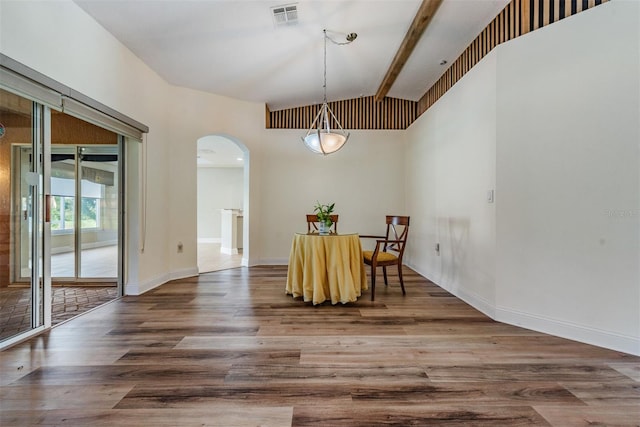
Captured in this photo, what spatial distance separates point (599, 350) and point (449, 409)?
160 cm

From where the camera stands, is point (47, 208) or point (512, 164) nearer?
point (47, 208)

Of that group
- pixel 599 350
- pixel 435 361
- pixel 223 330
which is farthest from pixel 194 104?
pixel 599 350

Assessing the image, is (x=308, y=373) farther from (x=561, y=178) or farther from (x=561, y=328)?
(x=561, y=178)

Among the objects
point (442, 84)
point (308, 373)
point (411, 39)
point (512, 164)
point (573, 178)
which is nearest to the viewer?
point (308, 373)

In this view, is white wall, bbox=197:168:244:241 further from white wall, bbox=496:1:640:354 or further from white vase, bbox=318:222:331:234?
white wall, bbox=496:1:640:354

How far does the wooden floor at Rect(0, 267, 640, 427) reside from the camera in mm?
1433

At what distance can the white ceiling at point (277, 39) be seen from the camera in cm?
271

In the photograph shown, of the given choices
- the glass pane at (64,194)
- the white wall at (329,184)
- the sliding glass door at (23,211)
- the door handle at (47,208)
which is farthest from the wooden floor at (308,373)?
the white wall at (329,184)

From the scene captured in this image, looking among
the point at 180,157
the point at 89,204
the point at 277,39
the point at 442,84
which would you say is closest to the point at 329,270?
the point at 277,39

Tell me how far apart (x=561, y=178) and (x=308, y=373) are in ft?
8.57

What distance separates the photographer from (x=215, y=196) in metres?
8.97

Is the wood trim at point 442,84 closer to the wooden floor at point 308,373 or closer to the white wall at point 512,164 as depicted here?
the white wall at point 512,164

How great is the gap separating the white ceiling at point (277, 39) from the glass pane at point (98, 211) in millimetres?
1669

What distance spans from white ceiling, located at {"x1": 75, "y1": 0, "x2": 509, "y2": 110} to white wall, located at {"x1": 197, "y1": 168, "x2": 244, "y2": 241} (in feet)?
15.4
